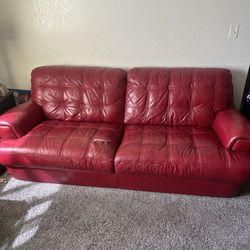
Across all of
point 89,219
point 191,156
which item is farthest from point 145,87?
point 89,219

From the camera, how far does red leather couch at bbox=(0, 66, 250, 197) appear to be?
145cm

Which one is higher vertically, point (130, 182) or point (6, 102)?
point (6, 102)

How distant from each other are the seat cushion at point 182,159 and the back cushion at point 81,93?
49cm

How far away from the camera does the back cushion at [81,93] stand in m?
1.96

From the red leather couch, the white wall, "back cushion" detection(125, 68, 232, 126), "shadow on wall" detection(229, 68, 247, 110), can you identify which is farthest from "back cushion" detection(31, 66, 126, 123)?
"shadow on wall" detection(229, 68, 247, 110)

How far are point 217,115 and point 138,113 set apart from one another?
2.27 feet

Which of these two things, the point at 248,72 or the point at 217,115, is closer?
the point at 217,115

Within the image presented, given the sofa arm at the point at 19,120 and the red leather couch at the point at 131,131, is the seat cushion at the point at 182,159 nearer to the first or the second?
the red leather couch at the point at 131,131

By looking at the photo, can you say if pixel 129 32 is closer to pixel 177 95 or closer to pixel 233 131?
pixel 177 95

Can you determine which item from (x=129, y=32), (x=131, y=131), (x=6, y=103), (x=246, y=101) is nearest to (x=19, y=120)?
(x=6, y=103)

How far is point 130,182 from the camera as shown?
165 cm

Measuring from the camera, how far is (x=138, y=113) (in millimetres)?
1937

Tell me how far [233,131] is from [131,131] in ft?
2.56

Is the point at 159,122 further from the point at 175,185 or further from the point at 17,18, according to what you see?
the point at 17,18
